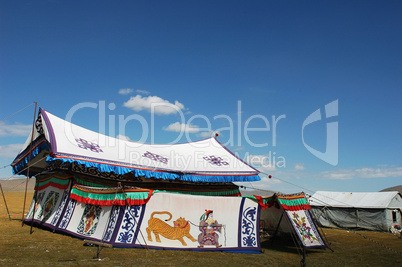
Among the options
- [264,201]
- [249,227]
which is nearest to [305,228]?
[264,201]

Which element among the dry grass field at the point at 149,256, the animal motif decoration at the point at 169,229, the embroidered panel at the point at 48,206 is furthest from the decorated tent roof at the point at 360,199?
the embroidered panel at the point at 48,206

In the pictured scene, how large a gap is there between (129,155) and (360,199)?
16.5 m

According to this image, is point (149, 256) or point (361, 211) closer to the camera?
point (149, 256)

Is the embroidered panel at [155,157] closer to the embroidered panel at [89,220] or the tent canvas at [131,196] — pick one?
the tent canvas at [131,196]

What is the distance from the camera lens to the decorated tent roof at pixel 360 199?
1880 cm

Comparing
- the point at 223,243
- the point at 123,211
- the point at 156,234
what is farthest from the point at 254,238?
the point at 123,211

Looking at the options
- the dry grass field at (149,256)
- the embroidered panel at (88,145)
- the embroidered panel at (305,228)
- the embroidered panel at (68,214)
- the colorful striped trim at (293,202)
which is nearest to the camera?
the dry grass field at (149,256)

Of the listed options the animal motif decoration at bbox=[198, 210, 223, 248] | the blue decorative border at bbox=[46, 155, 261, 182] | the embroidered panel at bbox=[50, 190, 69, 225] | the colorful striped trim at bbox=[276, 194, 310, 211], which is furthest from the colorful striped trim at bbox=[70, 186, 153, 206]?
the colorful striped trim at bbox=[276, 194, 310, 211]

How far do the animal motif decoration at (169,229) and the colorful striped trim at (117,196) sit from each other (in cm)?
66

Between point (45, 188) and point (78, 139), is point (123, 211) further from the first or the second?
point (45, 188)

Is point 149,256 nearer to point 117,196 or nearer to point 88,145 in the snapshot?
point 117,196

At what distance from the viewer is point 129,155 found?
Answer: 43.7 feet

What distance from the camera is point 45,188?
44.1 feet

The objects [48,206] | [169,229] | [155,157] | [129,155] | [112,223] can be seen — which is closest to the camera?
[112,223]
